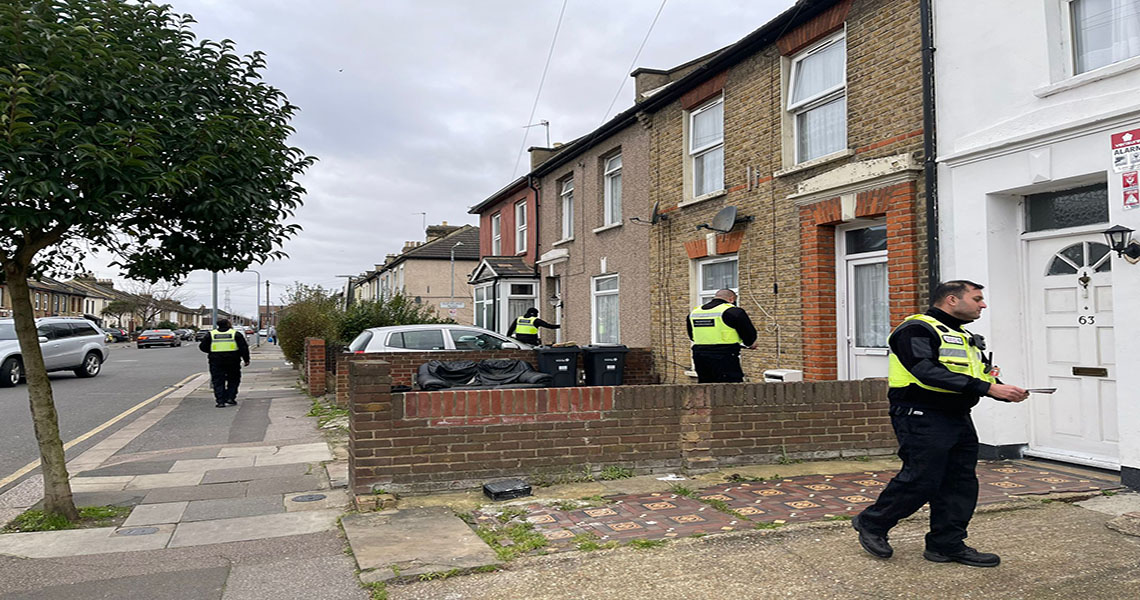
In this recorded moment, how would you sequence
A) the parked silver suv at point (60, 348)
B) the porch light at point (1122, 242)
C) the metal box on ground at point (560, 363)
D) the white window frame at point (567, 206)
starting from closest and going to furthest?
the porch light at point (1122, 242) → the metal box on ground at point (560, 363) → the parked silver suv at point (60, 348) → the white window frame at point (567, 206)

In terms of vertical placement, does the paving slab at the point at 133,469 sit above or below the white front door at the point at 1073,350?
below

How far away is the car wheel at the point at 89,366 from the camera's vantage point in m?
20.9

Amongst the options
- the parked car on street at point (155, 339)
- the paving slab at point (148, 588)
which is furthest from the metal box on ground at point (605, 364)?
the parked car on street at point (155, 339)

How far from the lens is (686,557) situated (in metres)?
4.65

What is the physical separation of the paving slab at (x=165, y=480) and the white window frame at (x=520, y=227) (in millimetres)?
14050

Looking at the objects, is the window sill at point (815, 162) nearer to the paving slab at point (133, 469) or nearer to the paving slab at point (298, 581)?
the paving slab at point (298, 581)

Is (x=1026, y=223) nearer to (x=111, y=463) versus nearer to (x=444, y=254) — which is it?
(x=111, y=463)

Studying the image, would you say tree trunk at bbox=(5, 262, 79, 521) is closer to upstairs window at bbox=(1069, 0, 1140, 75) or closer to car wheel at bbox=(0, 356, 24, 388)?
upstairs window at bbox=(1069, 0, 1140, 75)

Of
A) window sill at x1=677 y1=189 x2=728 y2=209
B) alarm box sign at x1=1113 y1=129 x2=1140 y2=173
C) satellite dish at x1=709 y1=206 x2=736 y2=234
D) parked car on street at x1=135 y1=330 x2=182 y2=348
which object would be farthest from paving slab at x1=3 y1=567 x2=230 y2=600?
parked car on street at x1=135 y1=330 x2=182 y2=348

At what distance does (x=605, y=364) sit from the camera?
12.8 m

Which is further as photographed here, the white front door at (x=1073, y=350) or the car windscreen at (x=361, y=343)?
the car windscreen at (x=361, y=343)

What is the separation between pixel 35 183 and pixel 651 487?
482 cm

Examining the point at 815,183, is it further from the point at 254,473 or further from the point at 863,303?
the point at 254,473

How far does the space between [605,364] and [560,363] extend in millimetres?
787
